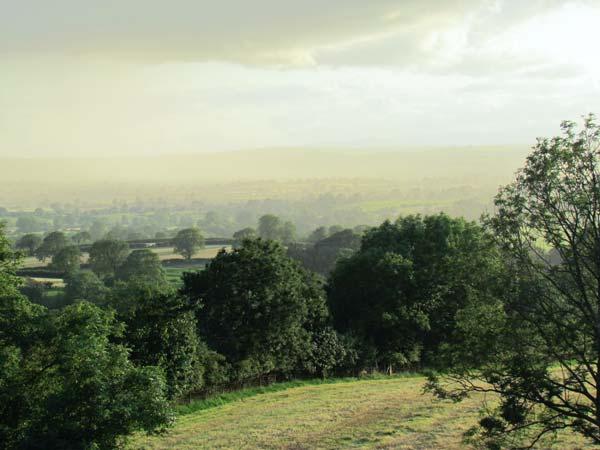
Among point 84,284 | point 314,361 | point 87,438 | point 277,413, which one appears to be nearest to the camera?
point 87,438

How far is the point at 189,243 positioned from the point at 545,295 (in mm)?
156464

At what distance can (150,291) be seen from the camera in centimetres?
4312

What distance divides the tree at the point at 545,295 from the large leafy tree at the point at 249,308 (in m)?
27.3

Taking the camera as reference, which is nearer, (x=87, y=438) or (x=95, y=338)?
(x=87, y=438)

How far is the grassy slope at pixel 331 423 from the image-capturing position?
2995 centimetres

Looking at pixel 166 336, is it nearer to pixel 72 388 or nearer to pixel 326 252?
pixel 72 388

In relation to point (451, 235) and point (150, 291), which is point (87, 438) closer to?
point (150, 291)

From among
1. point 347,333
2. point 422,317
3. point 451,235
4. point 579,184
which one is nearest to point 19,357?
point 579,184

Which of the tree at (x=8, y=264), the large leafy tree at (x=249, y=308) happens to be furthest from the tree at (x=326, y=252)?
the tree at (x=8, y=264)

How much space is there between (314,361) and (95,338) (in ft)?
95.0

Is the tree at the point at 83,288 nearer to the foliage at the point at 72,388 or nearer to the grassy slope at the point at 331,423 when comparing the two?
the grassy slope at the point at 331,423

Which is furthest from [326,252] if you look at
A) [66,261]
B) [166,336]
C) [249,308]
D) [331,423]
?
[331,423]

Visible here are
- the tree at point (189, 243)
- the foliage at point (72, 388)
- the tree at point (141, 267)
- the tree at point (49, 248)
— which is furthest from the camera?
the tree at point (189, 243)

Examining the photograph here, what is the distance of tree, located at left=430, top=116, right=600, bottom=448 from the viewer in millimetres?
21547
